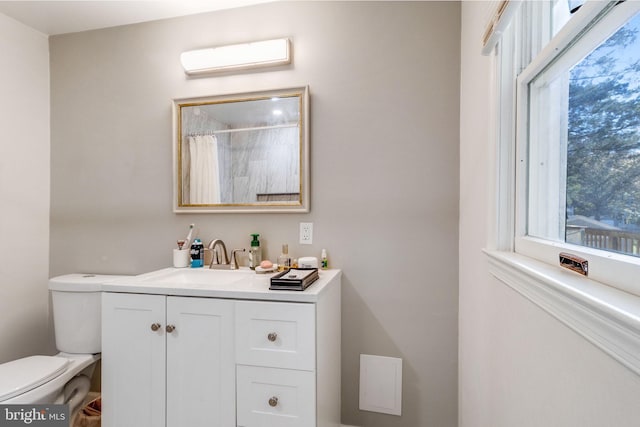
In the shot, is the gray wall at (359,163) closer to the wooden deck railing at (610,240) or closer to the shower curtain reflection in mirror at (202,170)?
the shower curtain reflection in mirror at (202,170)

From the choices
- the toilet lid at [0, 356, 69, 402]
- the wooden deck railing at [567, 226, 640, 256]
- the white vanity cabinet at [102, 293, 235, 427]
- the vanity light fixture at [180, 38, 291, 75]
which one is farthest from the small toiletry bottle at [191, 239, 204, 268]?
the wooden deck railing at [567, 226, 640, 256]

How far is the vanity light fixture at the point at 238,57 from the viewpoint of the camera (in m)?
1.67

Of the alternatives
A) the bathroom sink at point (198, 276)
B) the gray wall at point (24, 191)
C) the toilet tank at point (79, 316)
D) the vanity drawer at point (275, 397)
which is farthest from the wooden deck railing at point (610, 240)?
the gray wall at point (24, 191)

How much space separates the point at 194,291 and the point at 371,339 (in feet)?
3.07

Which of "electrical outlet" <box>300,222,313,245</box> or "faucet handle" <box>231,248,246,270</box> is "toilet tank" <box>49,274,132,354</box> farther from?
"electrical outlet" <box>300,222,313,245</box>

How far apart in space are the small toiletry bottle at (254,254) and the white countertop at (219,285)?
43 millimetres

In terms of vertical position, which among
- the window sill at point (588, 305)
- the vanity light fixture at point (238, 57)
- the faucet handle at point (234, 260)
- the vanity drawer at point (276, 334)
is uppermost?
the vanity light fixture at point (238, 57)

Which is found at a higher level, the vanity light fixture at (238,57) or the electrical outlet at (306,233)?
the vanity light fixture at (238,57)

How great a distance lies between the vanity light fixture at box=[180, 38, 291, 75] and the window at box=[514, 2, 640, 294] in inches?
46.8

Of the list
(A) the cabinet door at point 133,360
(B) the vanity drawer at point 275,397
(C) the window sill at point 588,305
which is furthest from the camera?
(A) the cabinet door at point 133,360

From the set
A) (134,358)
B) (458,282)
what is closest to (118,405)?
(134,358)

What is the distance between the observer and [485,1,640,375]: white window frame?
445mm

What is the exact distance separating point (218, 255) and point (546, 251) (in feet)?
5.07

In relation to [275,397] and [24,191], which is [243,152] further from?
[24,191]
